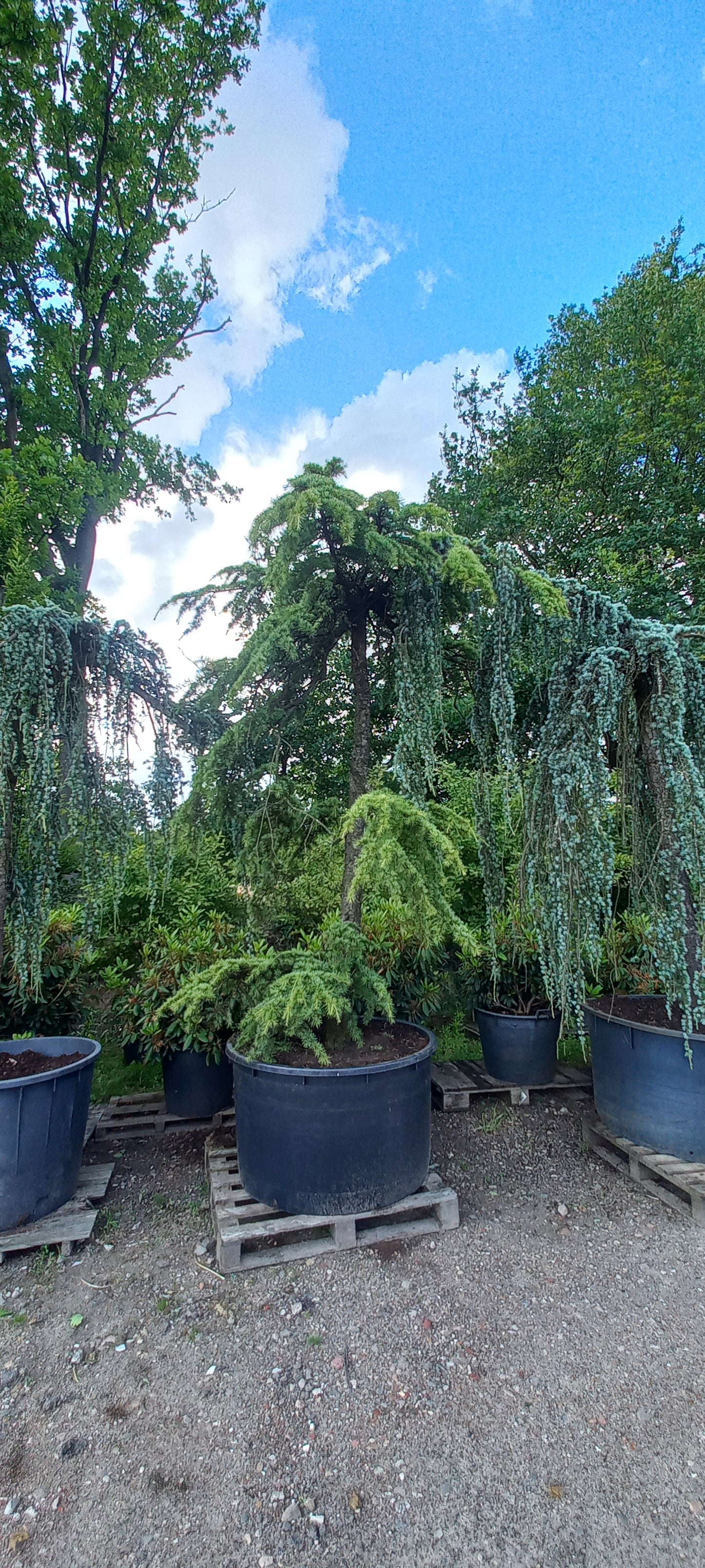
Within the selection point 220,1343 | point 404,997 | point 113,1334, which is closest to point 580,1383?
point 220,1343

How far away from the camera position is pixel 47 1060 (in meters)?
2.77

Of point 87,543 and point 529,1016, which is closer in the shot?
point 529,1016

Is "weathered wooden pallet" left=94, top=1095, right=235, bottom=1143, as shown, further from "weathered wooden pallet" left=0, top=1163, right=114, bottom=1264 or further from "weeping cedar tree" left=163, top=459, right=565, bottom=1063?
"weeping cedar tree" left=163, top=459, right=565, bottom=1063

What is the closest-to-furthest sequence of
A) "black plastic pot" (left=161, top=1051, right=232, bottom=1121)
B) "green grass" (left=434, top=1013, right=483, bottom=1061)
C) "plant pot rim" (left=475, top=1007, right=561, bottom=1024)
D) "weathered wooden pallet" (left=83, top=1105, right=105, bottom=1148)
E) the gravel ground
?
the gravel ground → "weathered wooden pallet" (left=83, top=1105, right=105, bottom=1148) → "black plastic pot" (left=161, top=1051, right=232, bottom=1121) → "plant pot rim" (left=475, top=1007, right=561, bottom=1024) → "green grass" (left=434, top=1013, right=483, bottom=1061)

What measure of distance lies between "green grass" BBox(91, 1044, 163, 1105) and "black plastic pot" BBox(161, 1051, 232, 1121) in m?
0.47

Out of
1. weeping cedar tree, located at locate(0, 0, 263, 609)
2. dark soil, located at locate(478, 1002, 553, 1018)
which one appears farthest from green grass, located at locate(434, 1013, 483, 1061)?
weeping cedar tree, located at locate(0, 0, 263, 609)

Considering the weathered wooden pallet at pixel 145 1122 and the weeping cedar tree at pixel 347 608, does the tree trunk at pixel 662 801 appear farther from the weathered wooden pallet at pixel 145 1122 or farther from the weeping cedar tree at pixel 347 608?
the weathered wooden pallet at pixel 145 1122

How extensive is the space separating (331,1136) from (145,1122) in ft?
5.26

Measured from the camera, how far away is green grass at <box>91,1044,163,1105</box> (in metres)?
4.02

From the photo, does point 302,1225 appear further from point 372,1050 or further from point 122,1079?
point 122,1079

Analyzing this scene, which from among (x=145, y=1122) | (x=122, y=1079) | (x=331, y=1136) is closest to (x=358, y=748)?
(x=331, y=1136)

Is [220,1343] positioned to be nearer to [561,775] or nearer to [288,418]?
[561,775]

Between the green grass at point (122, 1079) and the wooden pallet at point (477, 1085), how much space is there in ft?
5.69

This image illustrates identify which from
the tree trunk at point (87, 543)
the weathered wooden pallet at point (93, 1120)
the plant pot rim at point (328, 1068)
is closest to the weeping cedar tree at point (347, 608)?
the plant pot rim at point (328, 1068)
